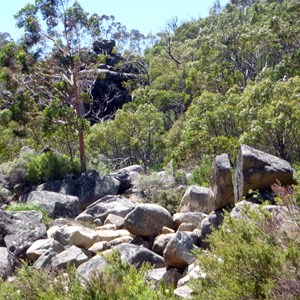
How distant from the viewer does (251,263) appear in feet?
14.9

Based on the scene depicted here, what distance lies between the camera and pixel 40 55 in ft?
58.6

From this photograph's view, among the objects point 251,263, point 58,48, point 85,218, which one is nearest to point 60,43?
point 58,48

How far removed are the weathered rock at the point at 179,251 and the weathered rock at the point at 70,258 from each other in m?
1.35

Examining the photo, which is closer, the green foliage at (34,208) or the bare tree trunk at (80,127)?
the green foliage at (34,208)

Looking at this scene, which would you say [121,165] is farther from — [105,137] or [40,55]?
[40,55]

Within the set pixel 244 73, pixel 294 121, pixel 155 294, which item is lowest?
pixel 155 294

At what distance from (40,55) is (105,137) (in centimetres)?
732

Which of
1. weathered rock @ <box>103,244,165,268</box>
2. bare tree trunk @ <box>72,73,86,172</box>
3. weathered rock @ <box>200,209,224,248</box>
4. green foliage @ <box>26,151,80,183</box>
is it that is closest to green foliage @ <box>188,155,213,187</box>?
bare tree trunk @ <box>72,73,86,172</box>

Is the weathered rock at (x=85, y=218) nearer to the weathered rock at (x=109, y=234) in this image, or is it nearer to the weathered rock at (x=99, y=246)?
the weathered rock at (x=109, y=234)

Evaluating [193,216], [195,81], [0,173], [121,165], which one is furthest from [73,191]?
[195,81]

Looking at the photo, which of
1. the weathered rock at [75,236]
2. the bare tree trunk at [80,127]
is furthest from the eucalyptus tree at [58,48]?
the weathered rock at [75,236]

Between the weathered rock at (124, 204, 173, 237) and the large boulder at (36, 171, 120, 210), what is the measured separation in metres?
4.62

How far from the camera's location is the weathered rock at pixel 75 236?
10.4 m

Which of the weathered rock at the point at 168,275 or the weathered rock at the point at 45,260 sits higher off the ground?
the weathered rock at the point at 45,260
